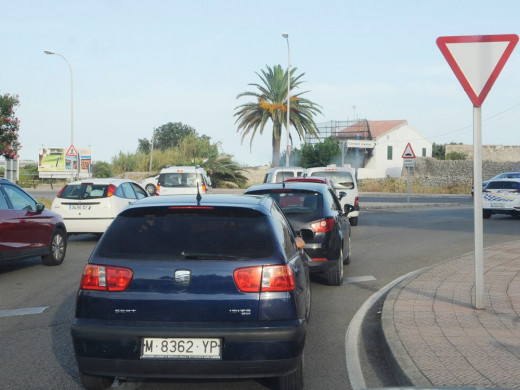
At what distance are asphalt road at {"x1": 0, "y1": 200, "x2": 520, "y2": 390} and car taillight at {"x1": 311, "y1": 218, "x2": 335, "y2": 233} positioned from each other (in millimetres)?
875

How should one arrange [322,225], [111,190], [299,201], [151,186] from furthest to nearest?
[151,186] → [111,190] → [299,201] → [322,225]

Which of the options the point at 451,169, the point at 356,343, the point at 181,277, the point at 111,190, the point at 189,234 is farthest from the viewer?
the point at 451,169

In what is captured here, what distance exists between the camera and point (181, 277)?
4875mm

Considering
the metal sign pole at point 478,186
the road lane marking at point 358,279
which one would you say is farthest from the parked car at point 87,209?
the metal sign pole at point 478,186

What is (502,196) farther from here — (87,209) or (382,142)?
(382,142)

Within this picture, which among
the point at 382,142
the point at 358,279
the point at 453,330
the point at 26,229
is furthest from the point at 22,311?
the point at 382,142

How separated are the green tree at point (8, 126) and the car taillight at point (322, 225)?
58.8 ft

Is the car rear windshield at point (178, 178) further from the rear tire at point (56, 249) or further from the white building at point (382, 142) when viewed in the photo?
the white building at point (382, 142)

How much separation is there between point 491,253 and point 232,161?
3799cm

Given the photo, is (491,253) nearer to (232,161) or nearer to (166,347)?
(166,347)

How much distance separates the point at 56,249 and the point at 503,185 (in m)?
17.7

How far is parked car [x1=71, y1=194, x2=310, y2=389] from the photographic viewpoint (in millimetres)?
4754

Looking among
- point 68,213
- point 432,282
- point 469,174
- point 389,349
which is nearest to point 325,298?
point 432,282

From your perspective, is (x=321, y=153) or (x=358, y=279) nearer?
(x=358, y=279)
